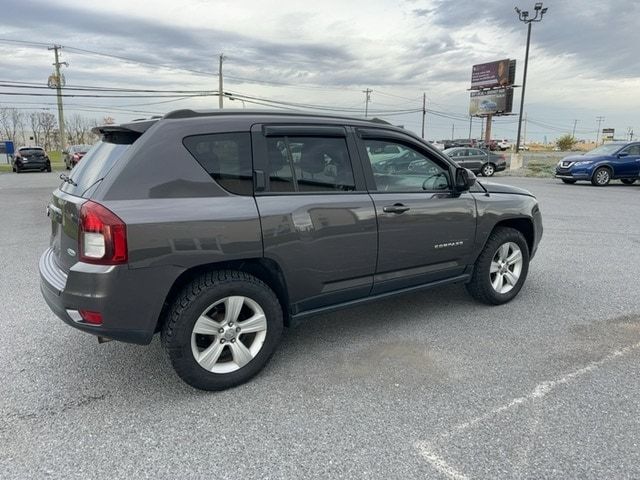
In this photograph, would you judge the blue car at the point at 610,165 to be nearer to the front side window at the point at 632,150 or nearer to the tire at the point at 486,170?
the front side window at the point at 632,150

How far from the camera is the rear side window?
2945 mm

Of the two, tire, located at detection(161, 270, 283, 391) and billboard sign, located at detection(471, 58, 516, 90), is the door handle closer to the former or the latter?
tire, located at detection(161, 270, 283, 391)

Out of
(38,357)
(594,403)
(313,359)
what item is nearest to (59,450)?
(38,357)

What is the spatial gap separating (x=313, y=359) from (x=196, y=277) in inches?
45.1

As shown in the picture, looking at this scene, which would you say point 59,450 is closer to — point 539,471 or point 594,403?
point 539,471

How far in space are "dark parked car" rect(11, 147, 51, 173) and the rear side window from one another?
2898 cm

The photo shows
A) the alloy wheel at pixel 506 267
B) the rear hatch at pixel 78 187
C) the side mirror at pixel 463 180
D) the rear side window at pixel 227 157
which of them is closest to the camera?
the rear hatch at pixel 78 187

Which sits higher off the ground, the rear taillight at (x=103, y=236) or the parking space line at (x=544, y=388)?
the rear taillight at (x=103, y=236)

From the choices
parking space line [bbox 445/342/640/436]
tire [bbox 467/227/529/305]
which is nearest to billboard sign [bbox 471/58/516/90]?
tire [bbox 467/227/529/305]

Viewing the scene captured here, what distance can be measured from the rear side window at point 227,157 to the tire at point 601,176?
712 inches

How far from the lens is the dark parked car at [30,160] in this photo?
26.7 metres

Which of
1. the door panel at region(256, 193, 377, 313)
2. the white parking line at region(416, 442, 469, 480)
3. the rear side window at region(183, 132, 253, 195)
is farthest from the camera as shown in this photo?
the door panel at region(256, 193, 377, 313)

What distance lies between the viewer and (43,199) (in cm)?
1326

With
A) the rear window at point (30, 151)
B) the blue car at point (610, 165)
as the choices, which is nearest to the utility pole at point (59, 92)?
the rear window at point (30, 151)
